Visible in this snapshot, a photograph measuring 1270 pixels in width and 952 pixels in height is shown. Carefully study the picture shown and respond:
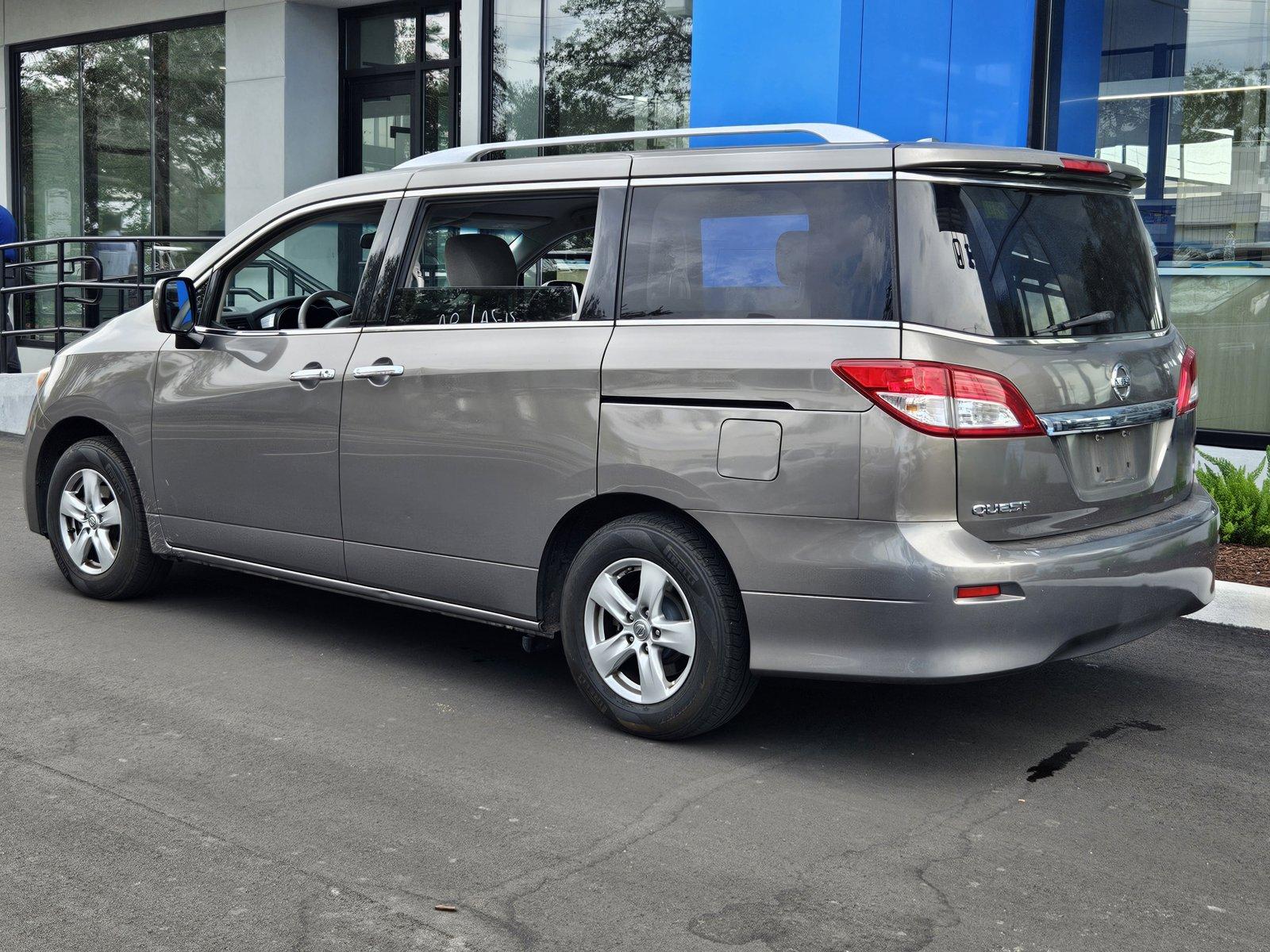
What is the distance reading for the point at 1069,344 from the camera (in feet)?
14.5

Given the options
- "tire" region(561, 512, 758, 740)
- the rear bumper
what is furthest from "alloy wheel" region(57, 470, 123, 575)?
the rear bumper

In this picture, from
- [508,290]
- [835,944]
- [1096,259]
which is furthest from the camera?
[508,290]

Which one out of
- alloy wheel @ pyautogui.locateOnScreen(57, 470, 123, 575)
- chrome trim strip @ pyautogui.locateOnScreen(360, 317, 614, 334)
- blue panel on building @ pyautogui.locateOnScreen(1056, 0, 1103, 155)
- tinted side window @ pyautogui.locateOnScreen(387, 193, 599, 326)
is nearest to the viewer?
chrome trim strip @ pyautogui.locateOnScreen(360, 317, 614, 334)

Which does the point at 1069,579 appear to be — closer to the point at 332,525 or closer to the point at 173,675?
the point at 332,525

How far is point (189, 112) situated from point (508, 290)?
12950 mm

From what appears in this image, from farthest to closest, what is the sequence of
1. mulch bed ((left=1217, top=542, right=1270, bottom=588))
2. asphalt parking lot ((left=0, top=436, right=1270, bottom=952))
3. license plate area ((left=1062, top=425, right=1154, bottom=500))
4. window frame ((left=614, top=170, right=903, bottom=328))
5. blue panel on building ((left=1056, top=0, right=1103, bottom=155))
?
1. blue panel on building ((left=1056, top=0, right=1103, bottom=155))
2. mulch bed ((left=1217, top=542, right=1270, bottom=588))
3. license plate area ((left=1062, top=425, right=1154, bottom=500))
4. window frame ((left=614, top=170, right=903, bottom=328))
5. asphalt parking lot ((left=0, top=436, right=1270, bottom=952))

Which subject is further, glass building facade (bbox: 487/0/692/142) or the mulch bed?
glass building facade (bbox: 487/0/692/142)

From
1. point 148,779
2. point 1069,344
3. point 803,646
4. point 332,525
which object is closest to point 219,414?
point 332,525

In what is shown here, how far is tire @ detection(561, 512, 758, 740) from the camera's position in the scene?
4484mm

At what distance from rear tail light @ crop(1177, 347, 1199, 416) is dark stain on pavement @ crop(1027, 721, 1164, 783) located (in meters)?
1.09

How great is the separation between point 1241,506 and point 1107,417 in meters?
3.79

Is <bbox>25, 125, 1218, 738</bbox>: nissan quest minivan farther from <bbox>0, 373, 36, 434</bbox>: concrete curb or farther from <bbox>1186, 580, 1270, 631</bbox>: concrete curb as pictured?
<bbox>0, 373, 36, 434</bbox>: concrete curb

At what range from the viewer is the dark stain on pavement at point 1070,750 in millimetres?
4520

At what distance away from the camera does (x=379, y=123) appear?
15.3m
